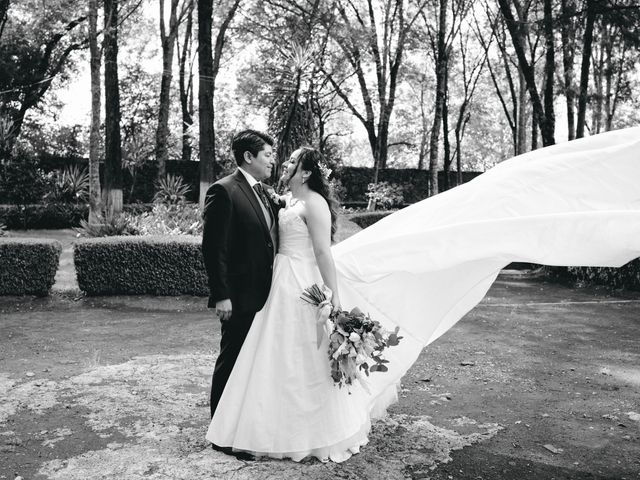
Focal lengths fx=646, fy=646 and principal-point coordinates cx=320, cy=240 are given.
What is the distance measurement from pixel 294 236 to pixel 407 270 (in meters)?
0.79

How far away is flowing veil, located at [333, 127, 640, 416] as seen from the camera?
387 cm

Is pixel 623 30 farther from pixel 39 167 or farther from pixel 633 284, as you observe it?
pixel 39 167

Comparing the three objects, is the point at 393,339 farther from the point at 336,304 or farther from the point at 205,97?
the point at 205,97

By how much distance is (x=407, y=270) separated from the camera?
4.24 m

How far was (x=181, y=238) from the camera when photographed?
11719 mm

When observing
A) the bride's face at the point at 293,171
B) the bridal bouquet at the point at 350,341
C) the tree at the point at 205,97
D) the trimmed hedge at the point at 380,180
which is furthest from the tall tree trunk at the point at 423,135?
the bridal bouquet at the point at 350,341

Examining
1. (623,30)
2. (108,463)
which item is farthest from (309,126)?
A: (108,463)

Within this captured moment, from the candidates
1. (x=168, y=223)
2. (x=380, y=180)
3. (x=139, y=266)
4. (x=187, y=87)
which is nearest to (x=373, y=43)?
(x=380, y=180)

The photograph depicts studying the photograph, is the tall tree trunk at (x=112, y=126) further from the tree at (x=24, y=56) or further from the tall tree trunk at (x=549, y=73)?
the tall tree trunk at (x=549, y=73)

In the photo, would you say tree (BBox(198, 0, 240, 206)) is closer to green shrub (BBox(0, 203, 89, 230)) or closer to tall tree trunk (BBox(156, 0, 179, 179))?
green shrub (BBox(0, 203, 89, 230))

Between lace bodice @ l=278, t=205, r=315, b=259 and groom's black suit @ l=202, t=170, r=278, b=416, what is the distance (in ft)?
0.34

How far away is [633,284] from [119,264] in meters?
9.69

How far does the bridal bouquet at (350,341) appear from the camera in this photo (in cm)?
392

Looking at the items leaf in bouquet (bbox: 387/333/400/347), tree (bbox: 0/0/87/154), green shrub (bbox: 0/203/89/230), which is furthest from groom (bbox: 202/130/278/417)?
tree (bbox: 0/0/87/154)
